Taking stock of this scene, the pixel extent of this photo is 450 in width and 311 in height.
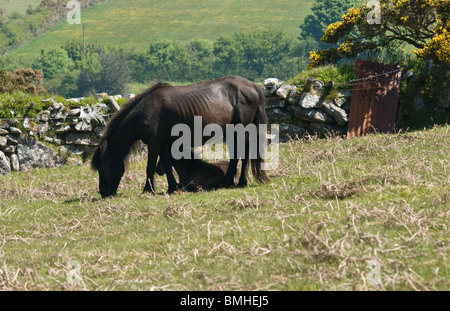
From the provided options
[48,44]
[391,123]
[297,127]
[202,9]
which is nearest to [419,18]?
[391,123]

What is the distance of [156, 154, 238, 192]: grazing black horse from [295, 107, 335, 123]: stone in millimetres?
7283

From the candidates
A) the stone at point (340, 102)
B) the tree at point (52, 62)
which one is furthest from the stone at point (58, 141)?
the tree at point (52, 62)

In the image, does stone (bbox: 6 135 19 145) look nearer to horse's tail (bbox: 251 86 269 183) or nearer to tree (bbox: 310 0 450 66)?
horse's tail (bbox: 251 86 269 183)

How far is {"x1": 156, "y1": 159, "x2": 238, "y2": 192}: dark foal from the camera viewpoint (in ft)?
43.0

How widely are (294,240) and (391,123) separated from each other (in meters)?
14.3

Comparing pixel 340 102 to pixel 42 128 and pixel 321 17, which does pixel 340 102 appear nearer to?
pixel 42 128

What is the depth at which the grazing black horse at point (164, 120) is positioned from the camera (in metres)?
12.7

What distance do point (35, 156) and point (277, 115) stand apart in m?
7.91

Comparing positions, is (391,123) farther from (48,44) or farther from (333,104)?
(48,44)

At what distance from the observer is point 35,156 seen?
19344mm

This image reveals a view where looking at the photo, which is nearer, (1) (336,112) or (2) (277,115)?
(1) (336,112)

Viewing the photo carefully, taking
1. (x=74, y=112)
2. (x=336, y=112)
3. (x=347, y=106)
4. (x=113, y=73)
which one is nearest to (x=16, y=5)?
→ (x=113, y=73)

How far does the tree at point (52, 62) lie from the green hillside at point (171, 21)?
139 inches

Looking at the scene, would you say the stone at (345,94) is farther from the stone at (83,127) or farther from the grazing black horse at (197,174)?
the grazing black horse at (197,174)
